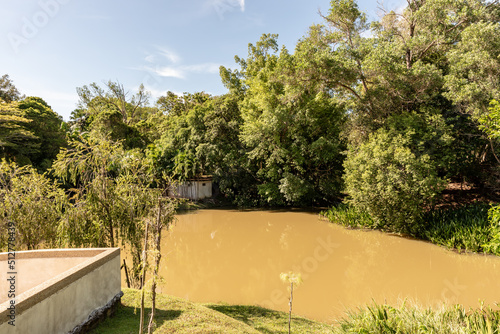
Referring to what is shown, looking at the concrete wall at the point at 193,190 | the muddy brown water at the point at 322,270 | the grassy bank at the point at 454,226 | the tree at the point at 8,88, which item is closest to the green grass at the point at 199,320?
the muddy brown water at the point at 322,270

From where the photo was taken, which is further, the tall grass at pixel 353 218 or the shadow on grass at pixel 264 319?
the tall grass at pixel 353 218

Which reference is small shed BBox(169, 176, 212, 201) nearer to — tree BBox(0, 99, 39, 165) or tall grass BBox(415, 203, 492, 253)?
tree BBox(0, 99, 39, 165)

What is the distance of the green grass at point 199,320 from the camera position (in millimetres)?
3846

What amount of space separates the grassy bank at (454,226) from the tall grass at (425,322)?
Result: 218 inches

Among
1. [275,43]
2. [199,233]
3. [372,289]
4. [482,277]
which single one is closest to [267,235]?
[199,233]

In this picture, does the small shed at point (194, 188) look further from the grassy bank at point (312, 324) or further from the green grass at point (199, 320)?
the grassy bank at point (312, 324)

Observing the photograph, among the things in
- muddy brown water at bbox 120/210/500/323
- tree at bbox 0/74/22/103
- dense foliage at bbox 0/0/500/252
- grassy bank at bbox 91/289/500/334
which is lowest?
muddy brown water at bbox 120/210/500/323

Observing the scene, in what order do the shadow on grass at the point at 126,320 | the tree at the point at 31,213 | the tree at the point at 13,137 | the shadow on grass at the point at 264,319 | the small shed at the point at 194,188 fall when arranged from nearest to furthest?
the shadow on grass at the point at 126,320, the shadow on grass at the point at 264,319, the tree at the point at 31,213, the tree at the point at 13,137, the small shed at the point at 194,188

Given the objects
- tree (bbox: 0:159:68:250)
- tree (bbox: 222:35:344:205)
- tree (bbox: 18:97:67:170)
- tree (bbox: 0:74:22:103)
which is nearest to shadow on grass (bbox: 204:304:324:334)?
tree (bbox: 0:159:68:250)

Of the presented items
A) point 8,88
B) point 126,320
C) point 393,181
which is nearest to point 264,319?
point 126,320

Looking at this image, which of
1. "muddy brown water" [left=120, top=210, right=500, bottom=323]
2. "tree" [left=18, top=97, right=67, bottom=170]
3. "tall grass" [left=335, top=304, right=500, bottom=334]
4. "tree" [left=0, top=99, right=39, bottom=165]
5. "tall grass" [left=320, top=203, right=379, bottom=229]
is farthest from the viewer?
"tree" [left=18, top=97, right=67, bottom=170]

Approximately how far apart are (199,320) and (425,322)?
3209 mm

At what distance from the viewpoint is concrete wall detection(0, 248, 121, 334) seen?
2832 mm

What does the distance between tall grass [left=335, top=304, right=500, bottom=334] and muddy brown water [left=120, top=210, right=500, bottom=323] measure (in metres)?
0.44
